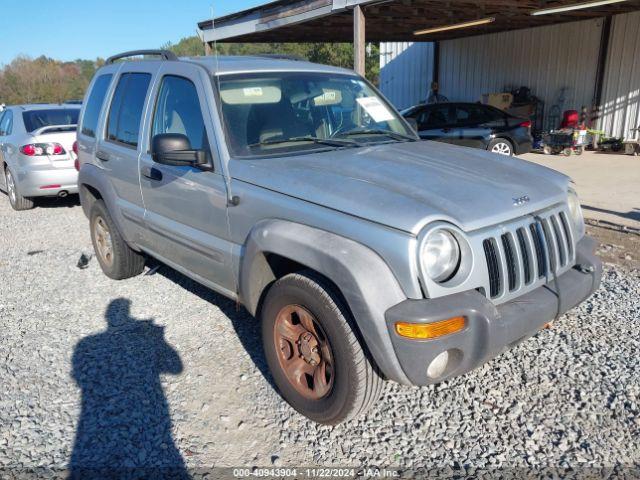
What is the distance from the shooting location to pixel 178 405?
3.14 metres

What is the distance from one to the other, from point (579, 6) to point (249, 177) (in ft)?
37.0

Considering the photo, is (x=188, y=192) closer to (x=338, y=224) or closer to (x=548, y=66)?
(x=338, y=224)

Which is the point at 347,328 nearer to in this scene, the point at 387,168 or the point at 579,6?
the point at 387,168

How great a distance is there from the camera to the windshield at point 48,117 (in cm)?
826

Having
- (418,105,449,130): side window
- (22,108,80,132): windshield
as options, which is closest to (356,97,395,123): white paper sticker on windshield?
(22,108,80,132): windshield

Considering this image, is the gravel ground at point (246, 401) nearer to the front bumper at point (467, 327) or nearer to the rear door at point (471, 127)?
the front bumper at point (467, 327)

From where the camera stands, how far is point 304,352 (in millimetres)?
2918

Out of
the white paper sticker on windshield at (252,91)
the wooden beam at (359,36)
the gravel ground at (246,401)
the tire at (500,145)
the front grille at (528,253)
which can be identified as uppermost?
the wooden beam at (359,36)

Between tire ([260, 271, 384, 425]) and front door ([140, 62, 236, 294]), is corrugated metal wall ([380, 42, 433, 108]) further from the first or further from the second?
tire ([260, 271, 384, 425])

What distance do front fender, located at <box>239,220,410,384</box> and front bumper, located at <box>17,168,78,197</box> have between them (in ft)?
20.3

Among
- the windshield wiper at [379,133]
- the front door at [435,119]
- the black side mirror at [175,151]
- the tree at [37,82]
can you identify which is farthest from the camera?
the tree at [37,82]

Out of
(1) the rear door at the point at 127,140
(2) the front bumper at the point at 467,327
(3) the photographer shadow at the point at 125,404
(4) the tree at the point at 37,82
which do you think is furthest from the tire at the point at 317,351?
(4) the tree at the point at 37,82

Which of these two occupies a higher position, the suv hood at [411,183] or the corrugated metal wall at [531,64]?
the corrugated metal wall at [531,64]

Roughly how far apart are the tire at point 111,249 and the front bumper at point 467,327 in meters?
3.35
